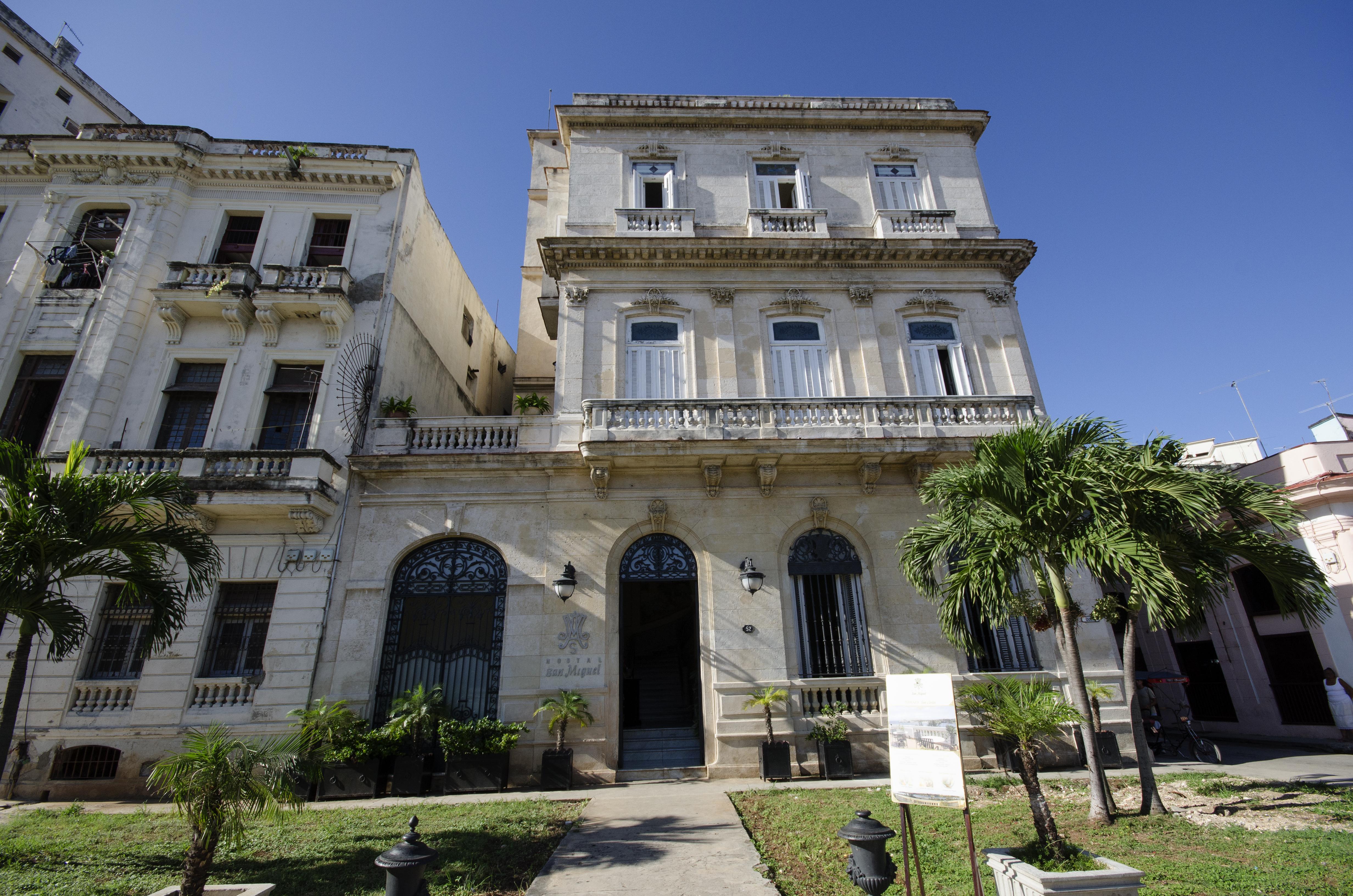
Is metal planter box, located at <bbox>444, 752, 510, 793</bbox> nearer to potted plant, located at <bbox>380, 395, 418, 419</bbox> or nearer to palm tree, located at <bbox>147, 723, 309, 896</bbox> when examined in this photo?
palm tree, located at <bbox>147, 723, 309, 896</bbox>

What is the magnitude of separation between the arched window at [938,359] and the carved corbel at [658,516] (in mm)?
6909

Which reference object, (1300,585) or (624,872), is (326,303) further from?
(1300,585)

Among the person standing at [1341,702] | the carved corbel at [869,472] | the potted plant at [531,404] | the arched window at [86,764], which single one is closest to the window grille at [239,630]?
the arched window at [86,764]

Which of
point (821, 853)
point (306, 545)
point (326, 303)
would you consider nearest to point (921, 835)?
point (821, 853)

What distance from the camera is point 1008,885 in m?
4.99

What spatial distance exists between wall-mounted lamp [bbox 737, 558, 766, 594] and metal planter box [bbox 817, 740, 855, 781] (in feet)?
9.88

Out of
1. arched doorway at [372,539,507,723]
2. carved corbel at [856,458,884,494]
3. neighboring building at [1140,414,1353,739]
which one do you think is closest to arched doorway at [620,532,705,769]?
arched doorway at [372,539,507,723]

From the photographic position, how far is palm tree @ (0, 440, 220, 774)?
741 cm

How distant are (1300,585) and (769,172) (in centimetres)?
1454

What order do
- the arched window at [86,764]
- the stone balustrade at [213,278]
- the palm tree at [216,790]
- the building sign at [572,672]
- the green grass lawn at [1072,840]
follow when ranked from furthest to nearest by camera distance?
the stone balustrade at [213,278], the building sign at [572,672], the arched window at [86,764], the green grass lawn at [1072,840], the palm tree at [216,790]

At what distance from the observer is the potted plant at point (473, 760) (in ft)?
35.3

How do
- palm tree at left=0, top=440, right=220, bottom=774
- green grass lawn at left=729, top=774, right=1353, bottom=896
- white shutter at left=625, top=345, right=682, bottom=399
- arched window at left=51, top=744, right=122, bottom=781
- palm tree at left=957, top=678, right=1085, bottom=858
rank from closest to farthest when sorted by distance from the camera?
green grass lawn at left=729, top=774, right=1353, bottom=896
palm tree at left=957, top=678, right=1085, bottom=858
palm tree at left=0, top=440, right=220, bottom=774
arched window at left=51, top=744, right=122, bottom=781
white shutter at left=625, top=345, right=682, bottom=399

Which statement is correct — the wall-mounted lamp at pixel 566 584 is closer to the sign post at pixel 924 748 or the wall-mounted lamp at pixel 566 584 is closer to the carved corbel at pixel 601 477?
the carved corbel at pixel 601 477

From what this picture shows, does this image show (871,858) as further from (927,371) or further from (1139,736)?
(927,371)
